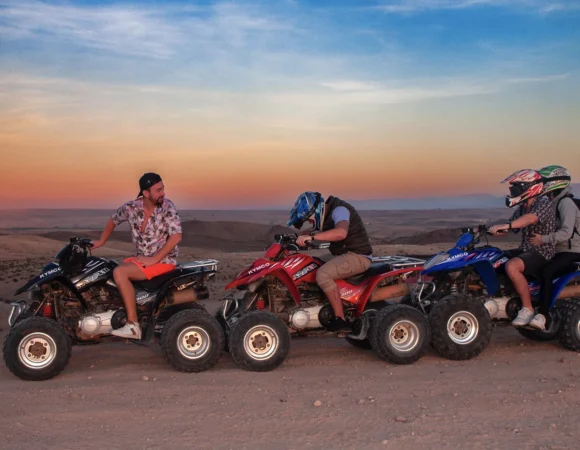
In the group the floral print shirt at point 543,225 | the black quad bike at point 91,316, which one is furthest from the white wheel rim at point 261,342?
the floral print shirt at point 543,225

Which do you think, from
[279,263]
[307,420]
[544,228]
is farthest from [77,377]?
[544,228]

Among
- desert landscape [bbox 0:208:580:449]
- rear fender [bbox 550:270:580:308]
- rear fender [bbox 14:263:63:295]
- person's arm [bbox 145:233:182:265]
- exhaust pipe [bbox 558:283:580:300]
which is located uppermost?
person's arm [bbox 145:233:182:265]

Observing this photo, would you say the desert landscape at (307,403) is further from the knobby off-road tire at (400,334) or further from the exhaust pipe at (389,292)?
the exhaust pipe at (389,292)

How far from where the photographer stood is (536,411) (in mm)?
6578

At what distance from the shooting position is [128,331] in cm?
851

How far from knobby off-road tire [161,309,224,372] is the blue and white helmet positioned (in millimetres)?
1632

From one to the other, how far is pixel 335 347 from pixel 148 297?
2.88m


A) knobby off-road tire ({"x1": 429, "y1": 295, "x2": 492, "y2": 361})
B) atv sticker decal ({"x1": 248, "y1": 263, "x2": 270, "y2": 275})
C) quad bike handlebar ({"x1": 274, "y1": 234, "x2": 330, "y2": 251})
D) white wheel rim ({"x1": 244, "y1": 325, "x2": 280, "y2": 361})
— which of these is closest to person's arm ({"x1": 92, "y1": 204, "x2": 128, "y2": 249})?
atv sticker decal ({"x1": 248, "y1": 263, "x2": 270, "y2": 275})

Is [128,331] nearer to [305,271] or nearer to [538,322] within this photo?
[305,271]

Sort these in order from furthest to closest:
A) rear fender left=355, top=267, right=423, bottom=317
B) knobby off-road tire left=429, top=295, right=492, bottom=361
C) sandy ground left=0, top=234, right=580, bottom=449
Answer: rear fender left=355, top=267, right=423, bottom=317
knobby off-road tire left=429, top=295, right=492, bottom=361
sandy ground left=0, top=234, right=580, bottom=449

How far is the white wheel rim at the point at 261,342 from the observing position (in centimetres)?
846

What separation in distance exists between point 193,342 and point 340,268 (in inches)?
79.8

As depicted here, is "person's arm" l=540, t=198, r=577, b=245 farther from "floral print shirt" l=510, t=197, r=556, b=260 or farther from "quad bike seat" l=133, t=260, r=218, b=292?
"quad bike seat" l=133, t=260, r=218, b=292

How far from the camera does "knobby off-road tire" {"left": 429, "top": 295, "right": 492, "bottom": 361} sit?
895 centimetres
